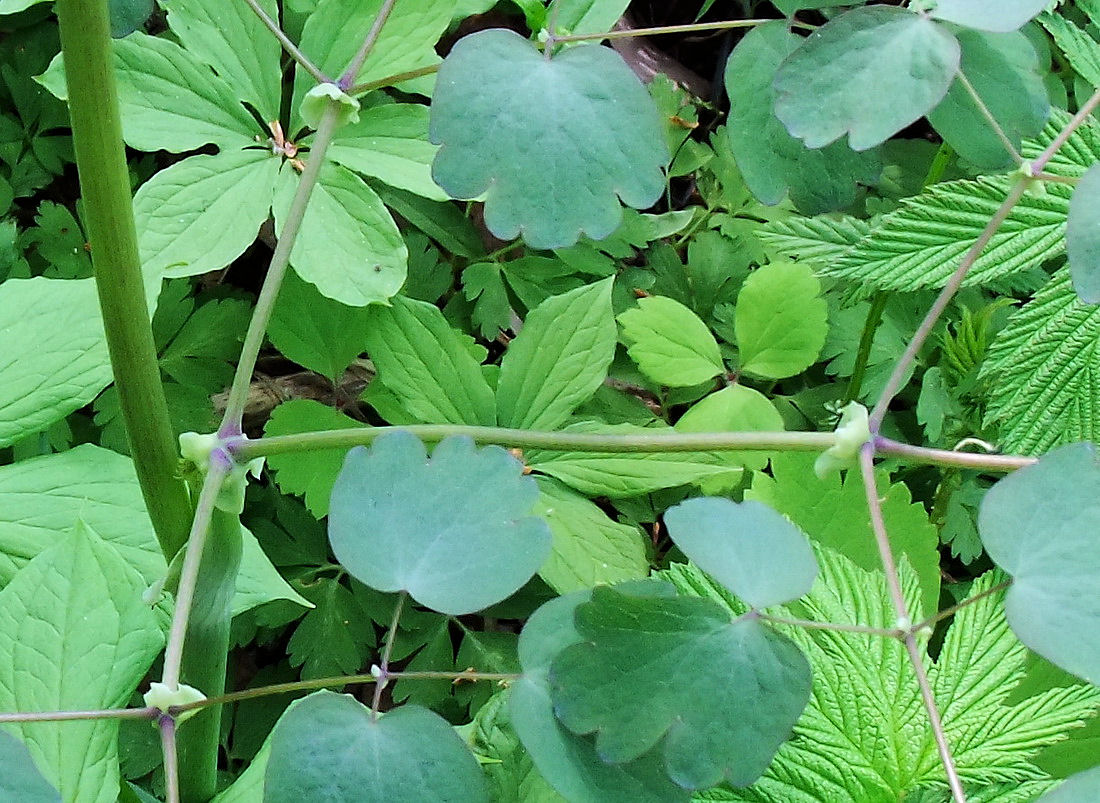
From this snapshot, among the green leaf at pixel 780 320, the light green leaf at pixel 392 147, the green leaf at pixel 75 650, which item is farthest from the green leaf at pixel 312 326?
the green leaf at pixel 780 320

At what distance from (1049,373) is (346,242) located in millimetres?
831

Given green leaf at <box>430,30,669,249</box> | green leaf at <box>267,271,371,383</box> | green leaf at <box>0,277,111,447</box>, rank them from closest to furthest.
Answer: green leaf at <box>430,30,669,249</box>
green leaf at <box>0,277,111,447</box>
green leaf at <box>267,271,371,383</box>

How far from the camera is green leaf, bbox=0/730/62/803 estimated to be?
38cm

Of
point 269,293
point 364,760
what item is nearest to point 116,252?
point 269,293

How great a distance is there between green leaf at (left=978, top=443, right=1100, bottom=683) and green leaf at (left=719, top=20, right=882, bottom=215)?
0.23m

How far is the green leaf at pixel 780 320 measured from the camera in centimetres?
119

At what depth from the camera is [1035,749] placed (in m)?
0.81

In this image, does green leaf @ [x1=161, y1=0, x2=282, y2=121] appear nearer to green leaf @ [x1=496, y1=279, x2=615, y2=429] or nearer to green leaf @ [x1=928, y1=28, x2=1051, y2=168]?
green leaf @ [x1=496, y1=279, x2=615, y2=429]

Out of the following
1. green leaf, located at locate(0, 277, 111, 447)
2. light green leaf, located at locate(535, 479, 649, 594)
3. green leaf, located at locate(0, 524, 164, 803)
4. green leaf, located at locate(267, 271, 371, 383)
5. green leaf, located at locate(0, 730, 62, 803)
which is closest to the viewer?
green leaf, located at locate(0, 730, 62, 803)

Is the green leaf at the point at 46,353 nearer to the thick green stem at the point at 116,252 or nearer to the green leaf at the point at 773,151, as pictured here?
the thick green stem at the point at 116,252

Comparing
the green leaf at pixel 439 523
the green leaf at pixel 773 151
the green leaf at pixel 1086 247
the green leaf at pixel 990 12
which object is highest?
the green leaf at pixel 990 12

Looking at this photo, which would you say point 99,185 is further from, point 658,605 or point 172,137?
point 172,137

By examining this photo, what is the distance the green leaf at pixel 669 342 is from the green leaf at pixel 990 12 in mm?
735

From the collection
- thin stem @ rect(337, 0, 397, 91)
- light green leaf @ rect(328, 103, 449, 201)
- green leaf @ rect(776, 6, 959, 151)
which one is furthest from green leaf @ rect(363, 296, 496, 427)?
green leaf @ rect(776, 6, 959, 151)
